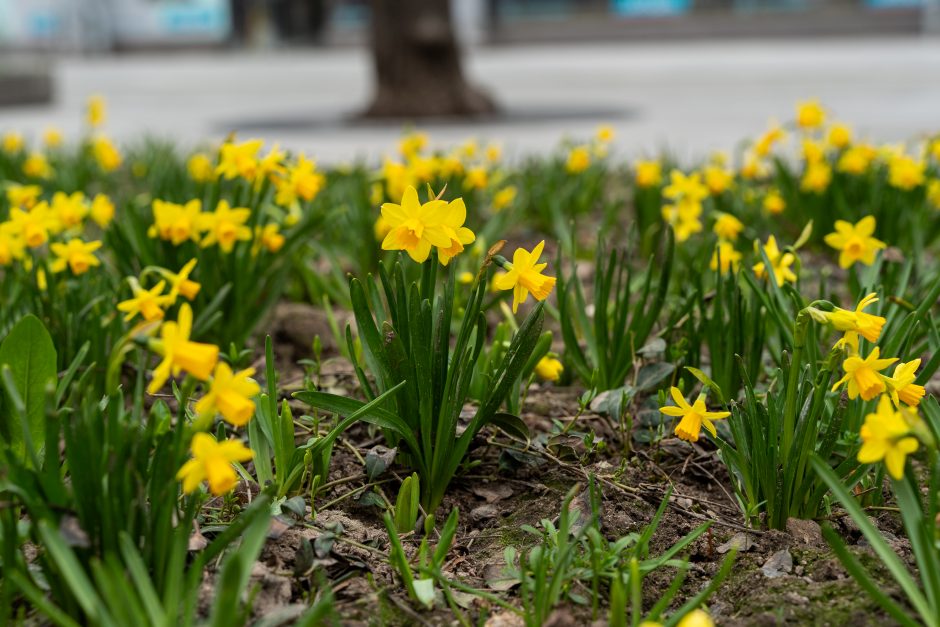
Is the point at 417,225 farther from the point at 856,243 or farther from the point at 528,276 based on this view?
the point at 856,243

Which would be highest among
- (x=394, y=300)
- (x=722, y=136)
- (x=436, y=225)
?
(x=436, y=225)

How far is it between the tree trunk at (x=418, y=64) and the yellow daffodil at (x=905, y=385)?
29.1 feet

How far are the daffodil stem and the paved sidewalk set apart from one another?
3461 millimetres

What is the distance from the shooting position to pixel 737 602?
1433 millimetres

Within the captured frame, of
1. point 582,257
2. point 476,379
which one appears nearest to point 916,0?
point 582,257

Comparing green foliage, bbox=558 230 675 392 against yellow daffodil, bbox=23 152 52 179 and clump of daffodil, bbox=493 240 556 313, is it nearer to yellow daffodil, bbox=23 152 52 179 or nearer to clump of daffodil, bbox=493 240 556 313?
clump of daffodil, bbox=493 240 556 313

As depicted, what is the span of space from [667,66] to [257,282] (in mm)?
17931

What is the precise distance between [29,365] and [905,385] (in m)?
1.27

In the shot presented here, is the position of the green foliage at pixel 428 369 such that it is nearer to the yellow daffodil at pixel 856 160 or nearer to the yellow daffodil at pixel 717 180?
the yellow daffodil at pixel 717 180

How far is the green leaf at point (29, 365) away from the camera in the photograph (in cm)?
152

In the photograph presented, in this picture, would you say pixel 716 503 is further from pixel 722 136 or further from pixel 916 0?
pixel 916 0

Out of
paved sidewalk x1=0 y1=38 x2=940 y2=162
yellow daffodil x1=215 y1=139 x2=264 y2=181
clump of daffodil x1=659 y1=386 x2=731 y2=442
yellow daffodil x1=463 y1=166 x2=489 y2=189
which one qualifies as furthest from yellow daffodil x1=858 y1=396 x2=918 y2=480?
paved sidewalk x1=0 y1=38 x2=940 y2=162

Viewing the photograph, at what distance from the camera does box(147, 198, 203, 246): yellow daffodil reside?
218cm

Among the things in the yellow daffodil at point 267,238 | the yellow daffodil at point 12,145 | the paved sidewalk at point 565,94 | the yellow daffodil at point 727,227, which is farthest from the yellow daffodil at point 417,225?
the yellow daffodil at point 12,145
